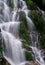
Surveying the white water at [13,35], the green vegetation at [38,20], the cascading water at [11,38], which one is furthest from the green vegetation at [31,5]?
the green vegetation at [38,20]

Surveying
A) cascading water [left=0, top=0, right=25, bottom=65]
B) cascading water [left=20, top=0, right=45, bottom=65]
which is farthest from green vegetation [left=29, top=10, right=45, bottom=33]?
cascading water [left=0, top=0, right=25, bottom=65]

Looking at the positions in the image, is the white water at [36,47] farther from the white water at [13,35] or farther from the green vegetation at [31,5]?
the green vegetation at [31,5]

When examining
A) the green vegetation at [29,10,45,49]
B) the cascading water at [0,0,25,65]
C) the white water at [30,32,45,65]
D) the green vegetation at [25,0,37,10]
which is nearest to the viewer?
the cascading water at [0,0,25,65]

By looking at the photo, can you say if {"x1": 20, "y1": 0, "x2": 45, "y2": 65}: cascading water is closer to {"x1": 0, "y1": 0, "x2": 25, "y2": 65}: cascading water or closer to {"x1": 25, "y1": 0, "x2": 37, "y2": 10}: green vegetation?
{"x1": 25, "y1": 0, "x2": 37, "y2": 10}: green vegetation

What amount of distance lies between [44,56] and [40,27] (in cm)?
279

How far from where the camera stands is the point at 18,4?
18.8 metres

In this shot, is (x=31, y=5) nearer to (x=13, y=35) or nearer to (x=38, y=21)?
(x=38, y=21)

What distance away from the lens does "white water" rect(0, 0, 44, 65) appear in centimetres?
1337

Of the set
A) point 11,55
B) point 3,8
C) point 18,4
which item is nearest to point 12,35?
point 11,55

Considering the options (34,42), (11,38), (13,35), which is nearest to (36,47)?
(34,42)

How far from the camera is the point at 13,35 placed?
1502cm

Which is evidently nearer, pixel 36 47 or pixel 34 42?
pixel 36 47

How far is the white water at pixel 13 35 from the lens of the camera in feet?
43.9

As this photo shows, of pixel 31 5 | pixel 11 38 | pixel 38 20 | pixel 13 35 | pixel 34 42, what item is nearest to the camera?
pixel 11 38
